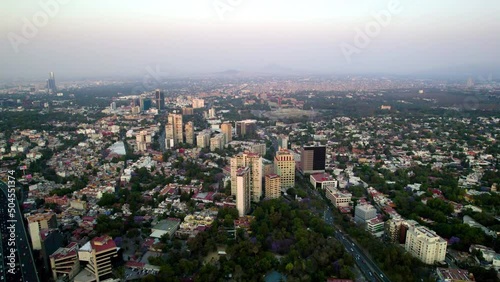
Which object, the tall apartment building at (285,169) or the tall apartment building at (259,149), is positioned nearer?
the tall apartment building at (285,169)

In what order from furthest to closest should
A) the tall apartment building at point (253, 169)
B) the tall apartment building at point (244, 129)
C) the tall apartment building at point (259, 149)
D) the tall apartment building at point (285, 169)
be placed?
the tall apartment building at point (244, 129)
the tall apartment building at point (259, 149)
the tall apartment building at point (285, 169)
the tall apartment building at point (253, 169)

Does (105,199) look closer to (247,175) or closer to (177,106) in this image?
(247,175)

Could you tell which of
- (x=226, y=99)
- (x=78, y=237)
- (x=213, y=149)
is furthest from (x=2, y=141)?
(x=226, y=99)

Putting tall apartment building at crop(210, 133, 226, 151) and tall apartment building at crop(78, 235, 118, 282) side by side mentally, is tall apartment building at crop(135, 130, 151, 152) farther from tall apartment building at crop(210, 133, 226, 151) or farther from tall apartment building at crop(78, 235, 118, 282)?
tall apartment building at crop(78, 235, 118, 282)

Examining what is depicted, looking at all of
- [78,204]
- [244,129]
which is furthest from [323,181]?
[244,129]

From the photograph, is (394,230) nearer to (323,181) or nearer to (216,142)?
(323,181)

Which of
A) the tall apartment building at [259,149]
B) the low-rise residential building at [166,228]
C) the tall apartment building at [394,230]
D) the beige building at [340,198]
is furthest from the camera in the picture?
the tall apartment building at [259,149]

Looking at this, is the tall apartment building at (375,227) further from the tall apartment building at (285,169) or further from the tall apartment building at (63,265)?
the tall apartment building at (63,265)

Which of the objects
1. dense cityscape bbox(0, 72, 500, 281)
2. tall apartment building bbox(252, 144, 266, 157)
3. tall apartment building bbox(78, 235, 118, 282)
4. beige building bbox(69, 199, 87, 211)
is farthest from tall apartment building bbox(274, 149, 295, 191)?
tall apartment building bbox(78, 235, 118, 282)

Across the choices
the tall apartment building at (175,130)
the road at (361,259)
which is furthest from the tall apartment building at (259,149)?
the road at (361,259)
